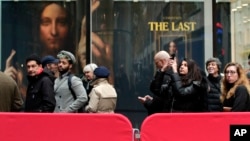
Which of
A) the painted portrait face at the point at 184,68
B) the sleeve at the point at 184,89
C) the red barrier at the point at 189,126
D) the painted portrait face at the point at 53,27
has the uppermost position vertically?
the painted portrait face at the point at 53,27

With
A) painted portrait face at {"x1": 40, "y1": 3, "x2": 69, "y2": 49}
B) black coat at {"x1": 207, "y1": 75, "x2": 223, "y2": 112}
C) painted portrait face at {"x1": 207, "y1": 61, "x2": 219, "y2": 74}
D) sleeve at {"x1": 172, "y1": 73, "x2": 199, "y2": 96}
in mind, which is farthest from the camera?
painted portrait face at {"x1": 40, "y1": 3, "x2": 69, "y2": 49}

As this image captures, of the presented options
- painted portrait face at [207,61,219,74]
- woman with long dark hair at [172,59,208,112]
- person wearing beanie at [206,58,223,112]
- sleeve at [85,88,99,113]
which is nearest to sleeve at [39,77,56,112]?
sleeve at [85,88,99,113]

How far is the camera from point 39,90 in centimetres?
753

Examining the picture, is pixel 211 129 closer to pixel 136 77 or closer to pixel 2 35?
pixel 136 77

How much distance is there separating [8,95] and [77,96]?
0.95 metres

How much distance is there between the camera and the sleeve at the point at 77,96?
777 cm

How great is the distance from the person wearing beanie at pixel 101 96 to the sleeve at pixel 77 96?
0.43 ft

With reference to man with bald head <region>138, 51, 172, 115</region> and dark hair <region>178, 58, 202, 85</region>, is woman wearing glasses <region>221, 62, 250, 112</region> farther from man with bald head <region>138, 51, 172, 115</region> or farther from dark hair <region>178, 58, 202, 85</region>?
man with bald head <region>138, 51, 172, 115</region>

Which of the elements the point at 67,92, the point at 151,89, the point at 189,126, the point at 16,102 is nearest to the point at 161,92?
the point at 151,89

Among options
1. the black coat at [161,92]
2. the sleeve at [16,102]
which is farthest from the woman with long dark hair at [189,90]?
the sleeve at [16,102]

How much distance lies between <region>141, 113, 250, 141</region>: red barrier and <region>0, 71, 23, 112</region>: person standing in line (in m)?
1.96

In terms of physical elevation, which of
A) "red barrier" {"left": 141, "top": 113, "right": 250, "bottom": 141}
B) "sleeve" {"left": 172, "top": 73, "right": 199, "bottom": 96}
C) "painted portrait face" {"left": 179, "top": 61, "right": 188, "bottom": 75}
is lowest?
"red barrier" {"left": 141, "top": 113, "right": 250, "bottom": 141}

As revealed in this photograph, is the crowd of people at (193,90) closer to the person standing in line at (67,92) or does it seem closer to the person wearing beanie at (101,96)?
the person wearing beanie at (101,96)

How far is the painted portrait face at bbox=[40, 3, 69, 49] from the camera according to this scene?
41.0 ft
